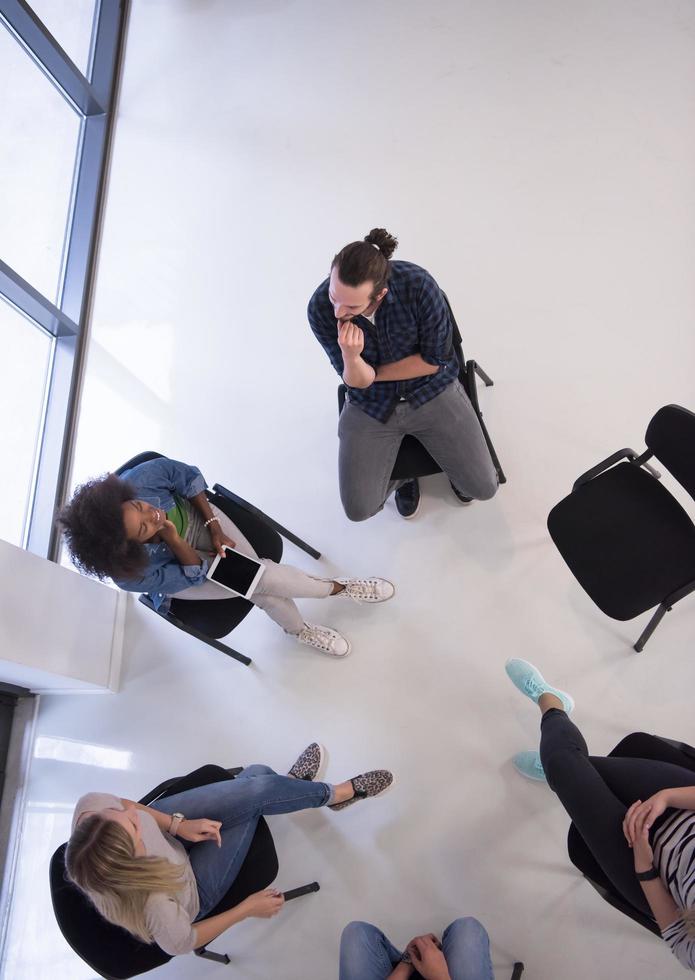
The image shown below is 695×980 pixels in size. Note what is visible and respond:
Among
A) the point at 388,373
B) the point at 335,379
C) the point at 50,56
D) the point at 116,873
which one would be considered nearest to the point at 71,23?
the point at 50,56

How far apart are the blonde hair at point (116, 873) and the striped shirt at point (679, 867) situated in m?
1.18

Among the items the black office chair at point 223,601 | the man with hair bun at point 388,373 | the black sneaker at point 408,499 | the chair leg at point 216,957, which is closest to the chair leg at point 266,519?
the black office chair at point 223,601

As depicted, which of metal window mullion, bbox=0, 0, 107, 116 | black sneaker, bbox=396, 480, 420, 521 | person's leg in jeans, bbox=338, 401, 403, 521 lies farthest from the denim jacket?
metal window mullion, bbox=0, 0, 107, 116

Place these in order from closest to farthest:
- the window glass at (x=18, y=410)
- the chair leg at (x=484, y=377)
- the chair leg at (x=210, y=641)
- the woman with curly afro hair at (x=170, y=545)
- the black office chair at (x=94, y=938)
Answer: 1. the black office chair at (x=94, y=938)
2. the woman with curly afro hair at (x=170, y=545)
3. the chair leg at (x=210, y=641)
4. the chair leg at (x=484, y=377)
5. the window glass at (x=18, y=410)

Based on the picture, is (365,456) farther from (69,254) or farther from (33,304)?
(69,254)

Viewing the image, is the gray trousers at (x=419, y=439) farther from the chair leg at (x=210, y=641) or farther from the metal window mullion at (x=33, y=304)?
the metal window mullion at (x=33, y=304)

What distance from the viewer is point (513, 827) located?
2287 mm

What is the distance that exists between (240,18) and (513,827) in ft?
12.9

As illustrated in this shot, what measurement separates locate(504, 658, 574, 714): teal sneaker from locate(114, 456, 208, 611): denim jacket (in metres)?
1.10

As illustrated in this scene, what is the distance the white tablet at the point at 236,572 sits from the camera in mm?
2193

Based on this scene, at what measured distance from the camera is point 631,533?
2.10 metres

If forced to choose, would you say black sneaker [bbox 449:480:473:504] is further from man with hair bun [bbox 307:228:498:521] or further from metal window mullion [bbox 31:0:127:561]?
metal window mullion [bbox 31:0:127:561]

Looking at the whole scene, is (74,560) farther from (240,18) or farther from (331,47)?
(240,18)

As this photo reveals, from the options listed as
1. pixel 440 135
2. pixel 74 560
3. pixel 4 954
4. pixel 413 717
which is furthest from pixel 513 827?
pixel 440 135
